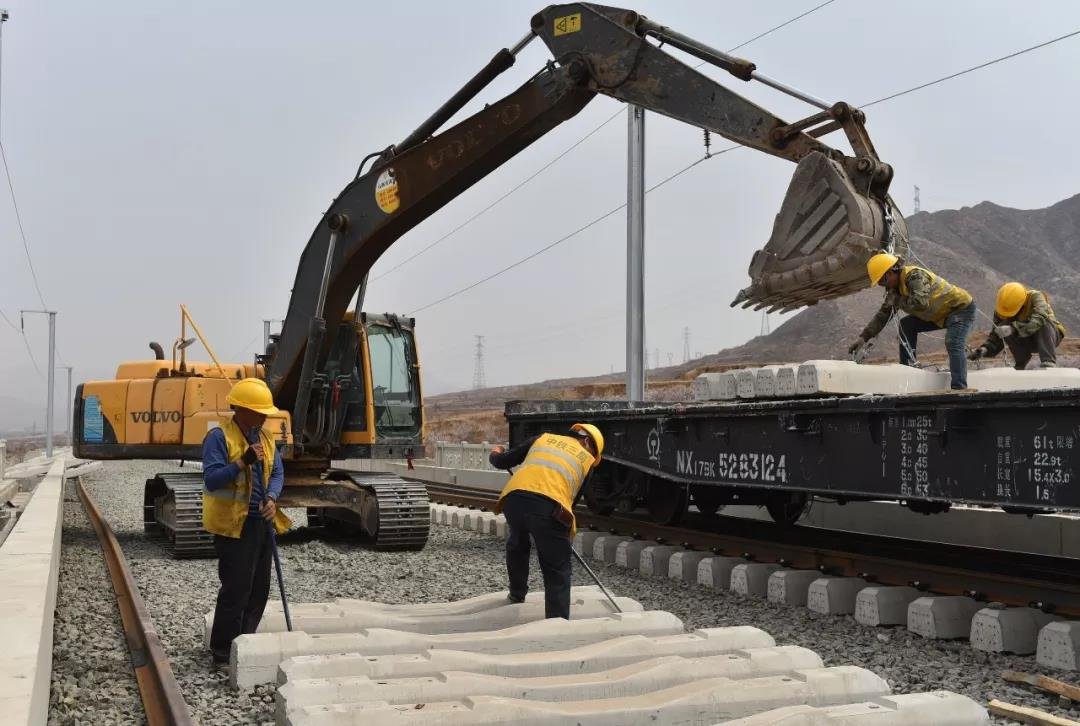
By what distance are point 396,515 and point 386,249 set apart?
9.53 ft

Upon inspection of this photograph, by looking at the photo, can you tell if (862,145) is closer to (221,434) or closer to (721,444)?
(721,444)

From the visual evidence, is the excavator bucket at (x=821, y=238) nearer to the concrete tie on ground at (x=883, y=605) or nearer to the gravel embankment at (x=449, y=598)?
the concrete tie on ground at (x=883, y=605)

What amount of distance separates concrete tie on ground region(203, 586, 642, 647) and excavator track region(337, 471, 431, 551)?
4.15m

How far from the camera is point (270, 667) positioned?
5.67m

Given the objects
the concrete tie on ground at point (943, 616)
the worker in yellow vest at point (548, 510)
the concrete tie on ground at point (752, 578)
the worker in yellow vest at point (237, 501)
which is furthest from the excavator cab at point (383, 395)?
the concrete tie on ground at point (943, 616)

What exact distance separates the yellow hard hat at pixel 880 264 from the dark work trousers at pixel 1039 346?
7.17ft

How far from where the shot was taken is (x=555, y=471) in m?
6.94

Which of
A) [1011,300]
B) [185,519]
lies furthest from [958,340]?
[185,519]

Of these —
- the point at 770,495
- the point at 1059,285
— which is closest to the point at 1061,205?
the point at 1059,285

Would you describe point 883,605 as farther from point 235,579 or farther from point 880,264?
point 235,579

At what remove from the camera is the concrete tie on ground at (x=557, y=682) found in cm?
474

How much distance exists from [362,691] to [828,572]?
5.08 meters

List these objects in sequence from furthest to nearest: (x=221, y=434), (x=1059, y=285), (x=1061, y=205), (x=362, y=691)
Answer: (x=1061, y=205), (x=1059, y=285), (x=221, y=434), (x=362, y=691)

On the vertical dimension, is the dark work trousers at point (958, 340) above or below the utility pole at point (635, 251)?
below
